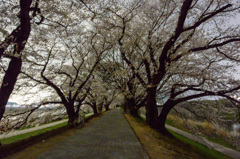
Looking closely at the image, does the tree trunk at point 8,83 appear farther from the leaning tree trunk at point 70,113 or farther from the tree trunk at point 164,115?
the tree trunk at point 164,115

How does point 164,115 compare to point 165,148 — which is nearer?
point 165,148

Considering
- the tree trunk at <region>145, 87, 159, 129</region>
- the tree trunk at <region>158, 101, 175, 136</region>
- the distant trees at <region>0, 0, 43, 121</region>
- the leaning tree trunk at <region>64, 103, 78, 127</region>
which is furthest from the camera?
the leaning tree trunk at <region>64, 103, 78, 127</region>

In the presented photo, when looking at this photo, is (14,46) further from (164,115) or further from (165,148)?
(164,115)

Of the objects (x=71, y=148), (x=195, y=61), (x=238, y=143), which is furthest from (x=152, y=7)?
(x=238, y=143)

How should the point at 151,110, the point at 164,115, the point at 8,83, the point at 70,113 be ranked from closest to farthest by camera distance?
the point at 8,83
the point at 164,115
the point at 151,110
the point at 70,113

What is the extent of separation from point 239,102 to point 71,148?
833cm

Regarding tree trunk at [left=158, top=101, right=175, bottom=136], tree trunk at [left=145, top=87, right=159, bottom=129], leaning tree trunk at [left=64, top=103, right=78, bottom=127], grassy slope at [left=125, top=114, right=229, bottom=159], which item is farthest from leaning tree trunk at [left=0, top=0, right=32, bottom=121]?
tree trunk at [left=158, top=101, right=175, bottom=136]

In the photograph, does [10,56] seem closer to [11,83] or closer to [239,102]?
[11,83]

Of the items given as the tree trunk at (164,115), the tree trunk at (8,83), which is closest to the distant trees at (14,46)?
the tree trunk at (8,83)

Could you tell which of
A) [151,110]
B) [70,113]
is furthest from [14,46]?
[151,110]

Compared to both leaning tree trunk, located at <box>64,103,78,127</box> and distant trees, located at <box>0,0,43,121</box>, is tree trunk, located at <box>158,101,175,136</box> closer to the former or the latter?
leaning tree trunk, located at <box>64,103,78,127</box>

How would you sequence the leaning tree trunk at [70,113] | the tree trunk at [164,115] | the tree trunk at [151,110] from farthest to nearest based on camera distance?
the leaning tree trunk at [70,113] < the tree trunk at [164,115] < the tree trunk at [151,110]

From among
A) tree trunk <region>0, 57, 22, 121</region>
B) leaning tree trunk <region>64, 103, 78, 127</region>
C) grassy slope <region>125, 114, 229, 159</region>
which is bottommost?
grassy slope <region>125, 114, 229, 159</region>

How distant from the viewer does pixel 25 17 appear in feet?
15.0
